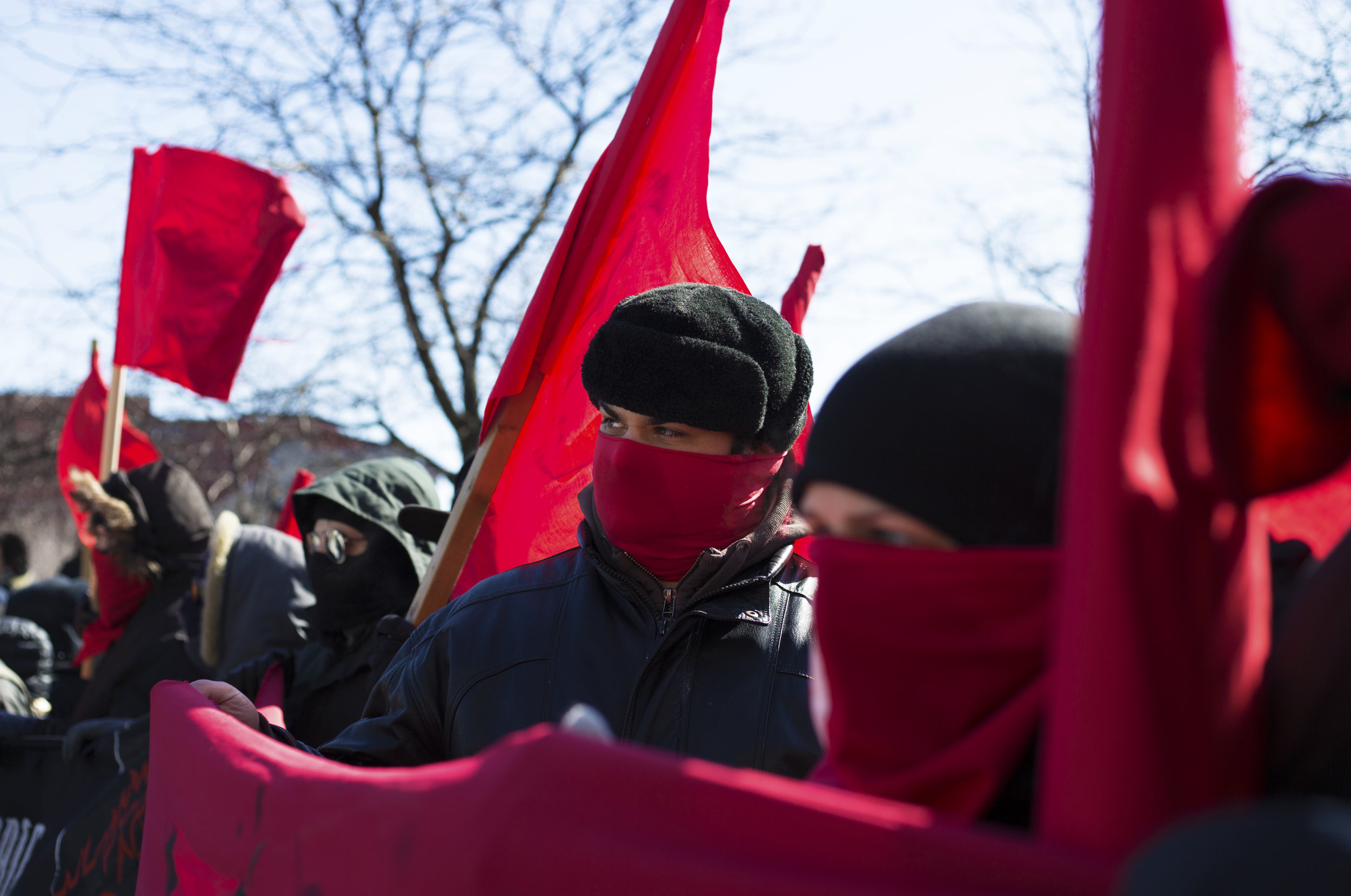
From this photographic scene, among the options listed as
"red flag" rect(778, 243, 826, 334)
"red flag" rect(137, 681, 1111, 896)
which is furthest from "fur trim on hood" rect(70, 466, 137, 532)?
"red flag" rect(137, 681, 1111, 896)

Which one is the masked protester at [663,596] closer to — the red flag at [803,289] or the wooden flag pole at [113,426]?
the red flag at [803,289]

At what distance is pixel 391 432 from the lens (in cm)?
1106

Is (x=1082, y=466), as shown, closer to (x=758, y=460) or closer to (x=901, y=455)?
(x=901, y=455)

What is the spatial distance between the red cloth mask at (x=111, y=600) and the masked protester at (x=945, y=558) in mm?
4882

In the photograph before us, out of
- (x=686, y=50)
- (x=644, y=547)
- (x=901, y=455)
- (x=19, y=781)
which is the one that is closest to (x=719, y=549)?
(x=644, y=547)

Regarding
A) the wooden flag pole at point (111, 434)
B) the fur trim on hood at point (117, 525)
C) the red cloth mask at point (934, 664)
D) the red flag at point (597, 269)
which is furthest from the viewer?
the wooden flag pole at point (111, 434)

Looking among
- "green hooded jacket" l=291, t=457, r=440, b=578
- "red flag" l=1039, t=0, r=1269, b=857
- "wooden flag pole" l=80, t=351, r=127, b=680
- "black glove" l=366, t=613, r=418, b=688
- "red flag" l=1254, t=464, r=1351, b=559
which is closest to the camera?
"red flag" l=1039, t=0, r=1269, b=857

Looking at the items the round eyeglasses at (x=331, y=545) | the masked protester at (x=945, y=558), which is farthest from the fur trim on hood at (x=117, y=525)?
the masked protester at (x=945, y=558)

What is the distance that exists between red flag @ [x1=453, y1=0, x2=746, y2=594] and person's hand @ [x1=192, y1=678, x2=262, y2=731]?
97cm

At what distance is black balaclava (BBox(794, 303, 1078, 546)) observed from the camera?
115 cm

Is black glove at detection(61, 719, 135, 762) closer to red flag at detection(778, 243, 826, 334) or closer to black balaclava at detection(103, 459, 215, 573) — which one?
black balaclava at detection(103, 459, 215, 573)

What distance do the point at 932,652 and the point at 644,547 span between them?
49.3 inches

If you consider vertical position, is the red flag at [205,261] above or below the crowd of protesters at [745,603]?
above

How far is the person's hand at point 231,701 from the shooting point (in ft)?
6.97
